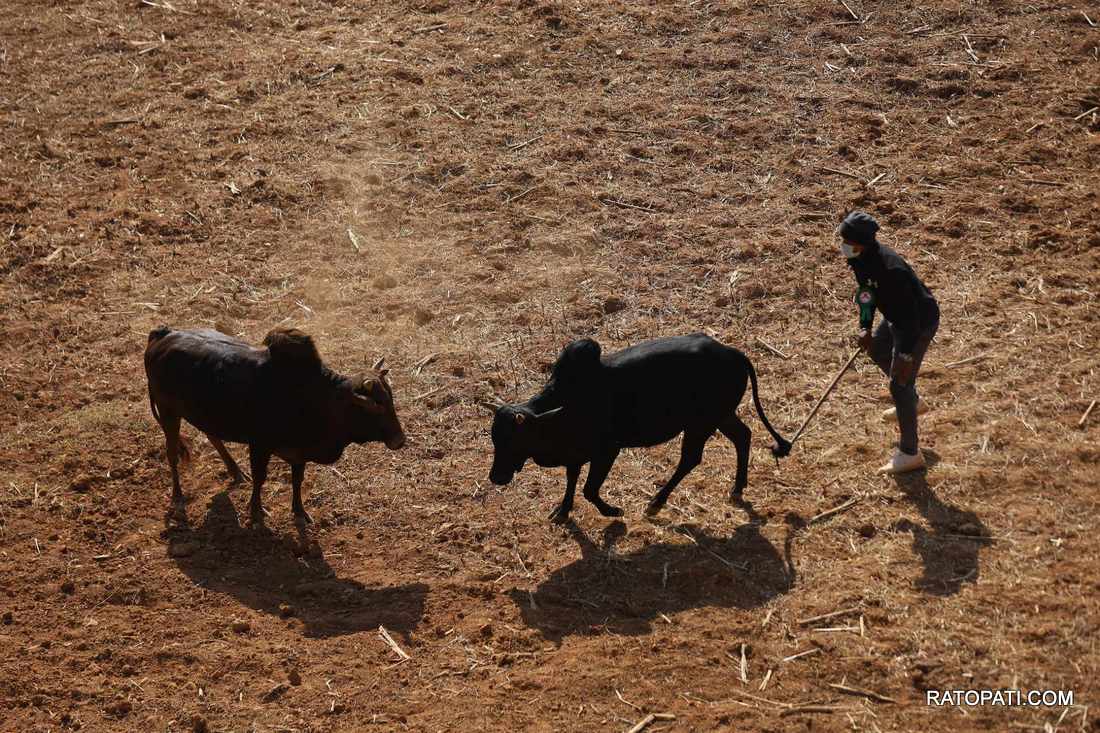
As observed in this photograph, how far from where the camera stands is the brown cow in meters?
8.98

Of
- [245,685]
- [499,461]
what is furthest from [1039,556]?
[245,685]

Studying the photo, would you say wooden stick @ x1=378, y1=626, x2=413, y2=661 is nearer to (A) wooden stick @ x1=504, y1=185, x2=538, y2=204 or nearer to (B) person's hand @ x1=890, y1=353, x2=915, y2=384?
(B) person's hand @ x1=890, y1=353, x2=915, y2=384

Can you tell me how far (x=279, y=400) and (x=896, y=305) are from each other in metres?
4.60

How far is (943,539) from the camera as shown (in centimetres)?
835

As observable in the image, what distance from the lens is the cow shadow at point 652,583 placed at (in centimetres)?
809

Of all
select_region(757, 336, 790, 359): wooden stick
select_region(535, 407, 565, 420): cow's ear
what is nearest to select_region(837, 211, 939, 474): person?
select_region(757, 336, 790, 359): wooden stick

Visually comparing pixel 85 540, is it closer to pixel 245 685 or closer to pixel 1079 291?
pixel 245 685

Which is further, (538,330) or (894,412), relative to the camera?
(538,330)

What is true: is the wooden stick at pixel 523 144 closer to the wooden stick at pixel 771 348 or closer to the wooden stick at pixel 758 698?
the wooden stick at pixel 771 348

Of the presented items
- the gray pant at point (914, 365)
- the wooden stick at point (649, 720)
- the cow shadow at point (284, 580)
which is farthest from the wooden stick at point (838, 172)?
the wooden stick at point (649, 720)

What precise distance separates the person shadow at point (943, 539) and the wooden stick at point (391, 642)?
345 cm

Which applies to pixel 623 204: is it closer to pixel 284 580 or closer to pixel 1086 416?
pixel 1086 416

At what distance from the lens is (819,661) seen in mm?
7410
